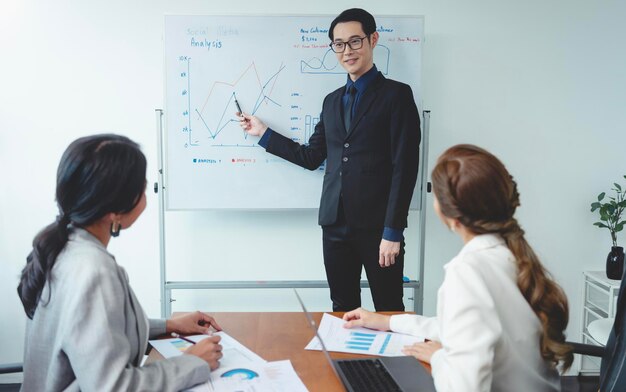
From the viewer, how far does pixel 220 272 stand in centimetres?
299

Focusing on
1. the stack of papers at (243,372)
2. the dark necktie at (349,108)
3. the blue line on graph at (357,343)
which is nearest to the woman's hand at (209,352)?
the stack of papers at (243,372)

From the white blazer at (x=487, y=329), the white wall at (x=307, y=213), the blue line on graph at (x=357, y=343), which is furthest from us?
the white wall at (x=307, y=213)

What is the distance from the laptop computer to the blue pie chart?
0.17 metres

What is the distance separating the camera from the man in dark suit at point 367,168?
7.14 feet

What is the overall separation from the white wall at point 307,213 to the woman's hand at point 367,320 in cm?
146

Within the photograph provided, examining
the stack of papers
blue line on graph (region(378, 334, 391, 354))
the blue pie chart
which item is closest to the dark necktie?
blue line on graph (region(378, 334, 391, 354))

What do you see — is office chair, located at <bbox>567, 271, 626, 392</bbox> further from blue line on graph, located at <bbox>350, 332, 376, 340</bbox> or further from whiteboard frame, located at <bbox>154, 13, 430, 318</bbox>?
whiteboard frame, located at <bbox>154, 13, 430, 318</bbox>

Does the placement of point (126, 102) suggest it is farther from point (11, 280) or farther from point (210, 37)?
point (11, 280)

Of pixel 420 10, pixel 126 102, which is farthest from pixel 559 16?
pixel 126 102

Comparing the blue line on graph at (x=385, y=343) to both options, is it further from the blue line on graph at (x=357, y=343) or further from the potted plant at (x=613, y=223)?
the potted plant at (x=613, y=223)

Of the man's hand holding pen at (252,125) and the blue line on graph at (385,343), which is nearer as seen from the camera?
the blue line on graph at (385,343)

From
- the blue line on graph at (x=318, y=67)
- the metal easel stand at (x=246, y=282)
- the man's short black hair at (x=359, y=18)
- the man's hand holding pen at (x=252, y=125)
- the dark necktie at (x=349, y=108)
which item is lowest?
the metal easel stand at (x=246, y=282)

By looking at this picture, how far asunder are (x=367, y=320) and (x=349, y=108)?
42.4 inches

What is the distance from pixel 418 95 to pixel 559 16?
93 cm
